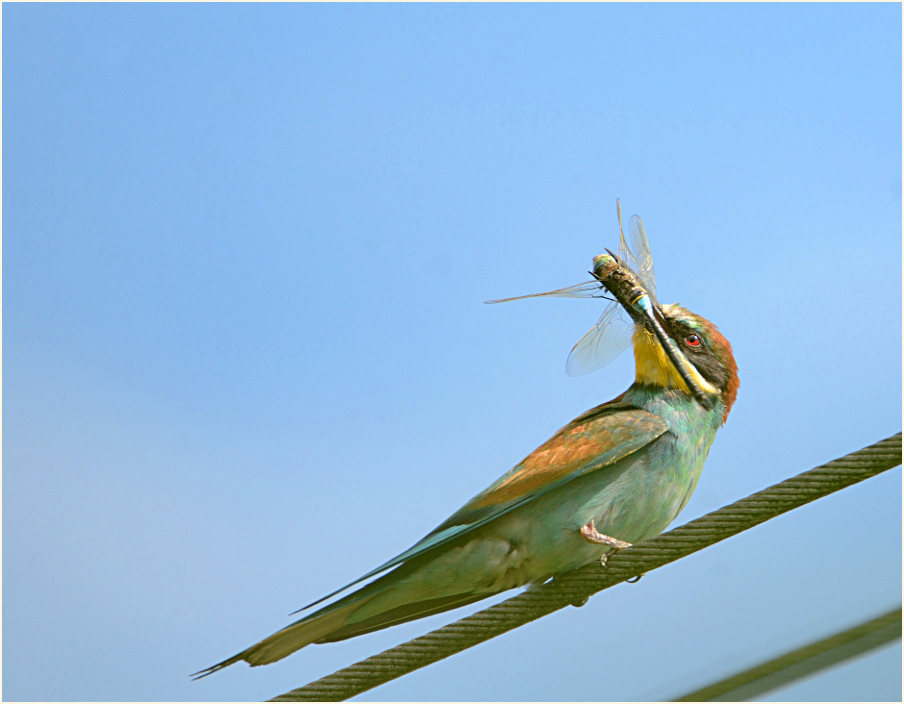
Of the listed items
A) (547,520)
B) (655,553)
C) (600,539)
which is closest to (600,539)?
(600,539)

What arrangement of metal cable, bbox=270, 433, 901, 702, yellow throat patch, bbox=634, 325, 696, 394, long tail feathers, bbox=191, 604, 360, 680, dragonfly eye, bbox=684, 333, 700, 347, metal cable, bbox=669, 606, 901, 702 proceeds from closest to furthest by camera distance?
metal cable, bbox=669, 606, 901, 702, metal cable, bbox=270, 433, 901, 702, long tail feathers, bbox=191, 604, 360, 680, yellow throat patch, bbox=634, 325, 696, 394, dragonfly eye, bbox=684, 333, 700, 347

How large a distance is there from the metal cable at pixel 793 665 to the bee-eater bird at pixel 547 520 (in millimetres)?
1397

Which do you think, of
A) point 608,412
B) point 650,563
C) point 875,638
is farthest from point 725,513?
point 608,412

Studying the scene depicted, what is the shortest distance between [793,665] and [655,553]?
0.68 metres

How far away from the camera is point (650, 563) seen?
3.06m

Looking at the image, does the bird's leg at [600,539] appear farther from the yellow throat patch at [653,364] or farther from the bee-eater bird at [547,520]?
the yellow throat patch at [653,364]

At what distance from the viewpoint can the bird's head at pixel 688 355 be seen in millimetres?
4422

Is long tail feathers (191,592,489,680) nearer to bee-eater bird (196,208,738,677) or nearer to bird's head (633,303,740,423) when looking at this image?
bee-eater bird (196,208,738,677)

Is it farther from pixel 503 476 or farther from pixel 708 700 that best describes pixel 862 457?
pixel 503 476

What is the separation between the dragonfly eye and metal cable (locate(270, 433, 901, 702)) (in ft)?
5.05

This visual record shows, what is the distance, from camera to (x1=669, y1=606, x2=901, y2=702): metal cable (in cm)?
233

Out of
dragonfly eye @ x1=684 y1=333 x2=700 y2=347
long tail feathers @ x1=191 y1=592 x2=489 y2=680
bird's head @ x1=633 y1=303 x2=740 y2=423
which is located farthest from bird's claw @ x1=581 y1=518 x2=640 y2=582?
dragonfly eye @ x1=684 y1=333 x2=700 y2=347

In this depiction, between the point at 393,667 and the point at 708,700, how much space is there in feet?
3.04

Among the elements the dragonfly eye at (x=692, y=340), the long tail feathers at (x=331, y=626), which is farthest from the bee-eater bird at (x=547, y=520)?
the dragonfly eye at (x=692, y=340)
